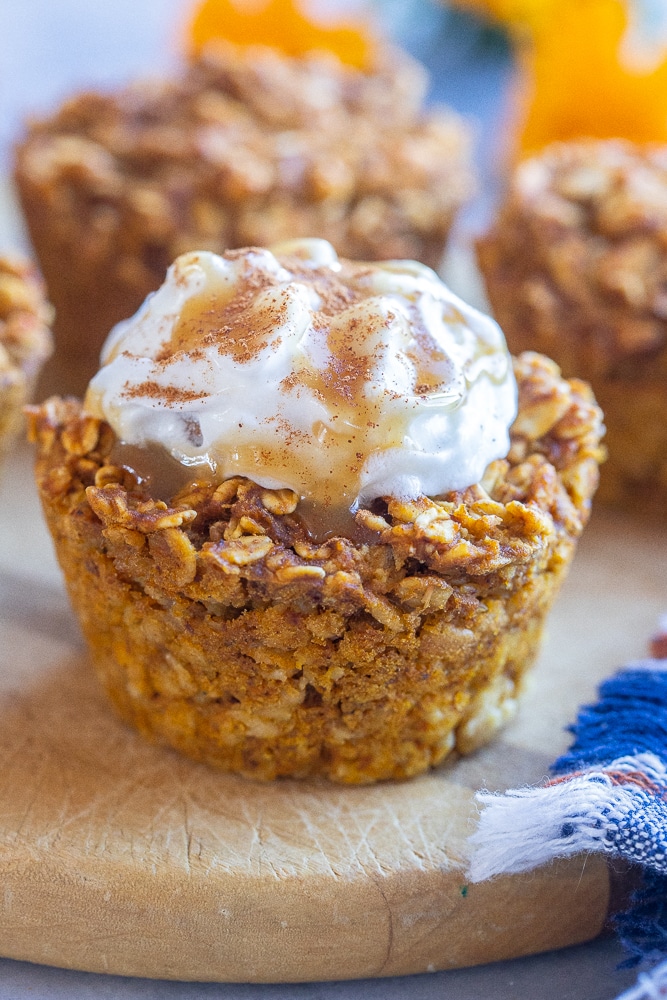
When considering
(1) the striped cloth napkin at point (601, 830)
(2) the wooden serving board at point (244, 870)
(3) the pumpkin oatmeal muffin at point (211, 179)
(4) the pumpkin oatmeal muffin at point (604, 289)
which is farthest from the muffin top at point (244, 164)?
(1) the striped cloth napkin at point (601, 830)

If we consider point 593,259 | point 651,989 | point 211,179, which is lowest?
point 651,989

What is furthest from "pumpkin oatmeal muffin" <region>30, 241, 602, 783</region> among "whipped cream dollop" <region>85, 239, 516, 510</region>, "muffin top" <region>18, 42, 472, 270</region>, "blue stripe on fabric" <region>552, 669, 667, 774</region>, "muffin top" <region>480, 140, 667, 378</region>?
"muffin top" <region>18, 42, 472, 270</region>

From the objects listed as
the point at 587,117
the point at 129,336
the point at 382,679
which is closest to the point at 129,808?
the point at 382,679

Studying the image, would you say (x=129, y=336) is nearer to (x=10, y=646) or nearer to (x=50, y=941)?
(x=10, y=646)

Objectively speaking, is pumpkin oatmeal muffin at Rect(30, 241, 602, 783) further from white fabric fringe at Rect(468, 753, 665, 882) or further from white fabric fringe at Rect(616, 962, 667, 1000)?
white fabric fringe at Rect(616, 962, 667, 1000)

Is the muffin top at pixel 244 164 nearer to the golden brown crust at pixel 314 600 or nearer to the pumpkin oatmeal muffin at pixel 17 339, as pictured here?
the pumpkin oatmeal muffin at pixel 17 339

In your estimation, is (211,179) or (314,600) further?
(211,179)

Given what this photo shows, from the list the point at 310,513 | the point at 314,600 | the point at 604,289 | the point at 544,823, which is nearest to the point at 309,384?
the point at 310,513

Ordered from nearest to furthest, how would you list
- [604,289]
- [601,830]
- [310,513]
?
1. [601,830]
2. [310,513]
3. [604,289]

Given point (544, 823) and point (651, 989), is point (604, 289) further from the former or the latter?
point (651, 989)
